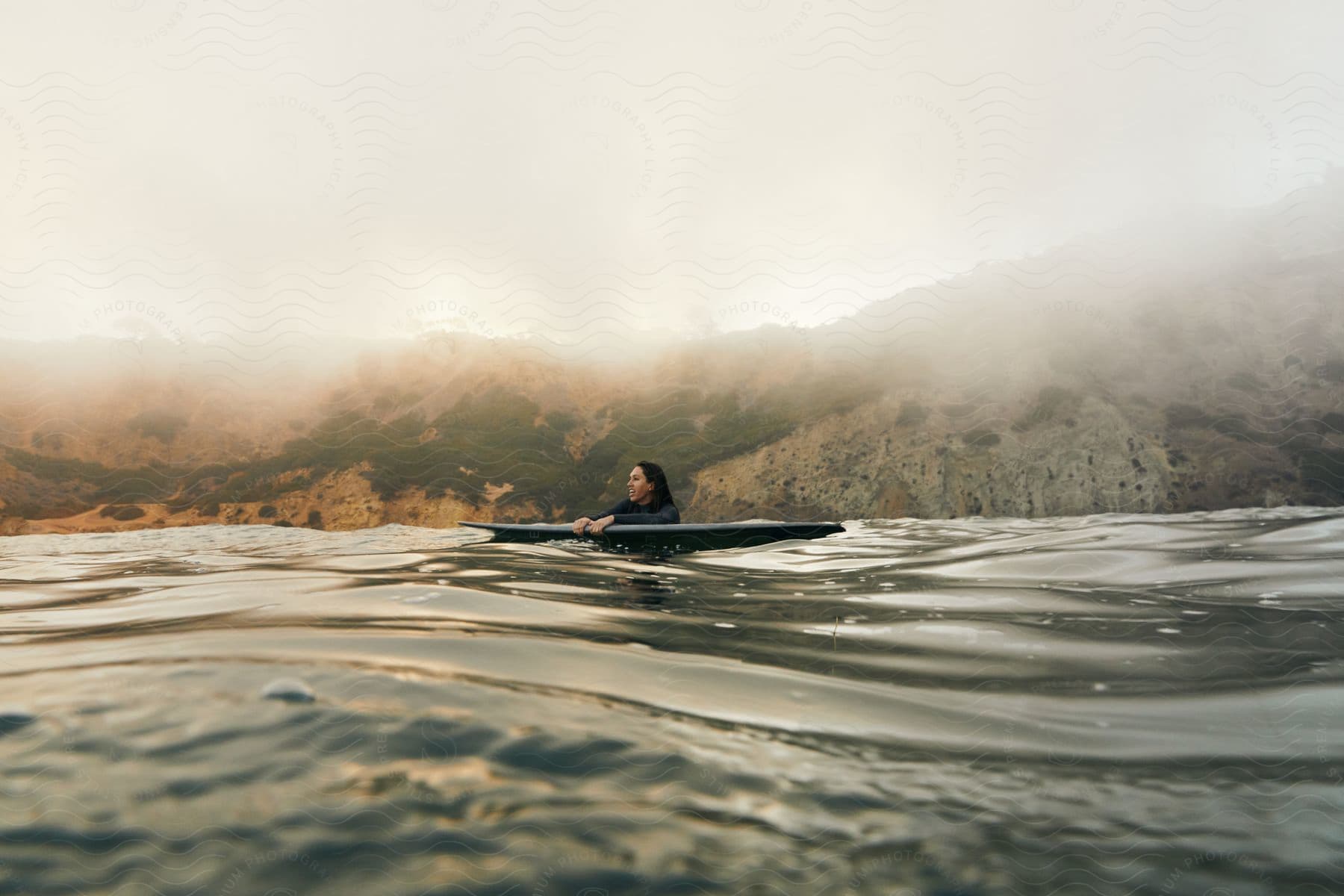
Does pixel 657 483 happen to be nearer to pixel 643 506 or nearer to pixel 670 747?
pixel 643 506

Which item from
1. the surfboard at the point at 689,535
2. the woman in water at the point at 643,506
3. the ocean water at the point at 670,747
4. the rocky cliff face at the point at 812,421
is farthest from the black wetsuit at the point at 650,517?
the rocky cliff face at the point at 812,421

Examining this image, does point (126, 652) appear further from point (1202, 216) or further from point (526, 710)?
point (1202, 216)

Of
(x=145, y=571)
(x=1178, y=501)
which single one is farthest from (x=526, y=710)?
(x=1178, y=501)

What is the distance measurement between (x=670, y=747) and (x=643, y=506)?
708cm

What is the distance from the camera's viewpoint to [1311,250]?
28359 mm

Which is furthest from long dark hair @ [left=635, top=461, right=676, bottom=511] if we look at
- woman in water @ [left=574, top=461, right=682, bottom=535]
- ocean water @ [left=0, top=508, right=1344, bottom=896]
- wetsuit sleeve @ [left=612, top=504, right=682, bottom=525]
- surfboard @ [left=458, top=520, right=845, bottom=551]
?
ocean water @ [left=0, top=508, right=1344, bottom=896]

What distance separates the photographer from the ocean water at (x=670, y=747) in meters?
1.66

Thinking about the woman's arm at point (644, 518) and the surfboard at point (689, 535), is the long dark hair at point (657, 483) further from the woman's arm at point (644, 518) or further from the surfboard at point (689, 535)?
the surfboard at point (689, 535)

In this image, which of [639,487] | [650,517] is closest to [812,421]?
[639,487]

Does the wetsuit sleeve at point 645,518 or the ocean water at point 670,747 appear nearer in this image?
the ocean water at point 670,747

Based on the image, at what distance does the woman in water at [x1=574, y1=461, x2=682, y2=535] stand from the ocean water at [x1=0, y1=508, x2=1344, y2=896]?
12.1 feet

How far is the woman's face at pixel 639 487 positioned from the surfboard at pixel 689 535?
0.71 metres

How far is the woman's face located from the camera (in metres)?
8.90

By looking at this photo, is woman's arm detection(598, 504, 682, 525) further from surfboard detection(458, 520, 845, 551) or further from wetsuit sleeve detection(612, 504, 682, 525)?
surfboard detection(458, 520, 845, 551)
